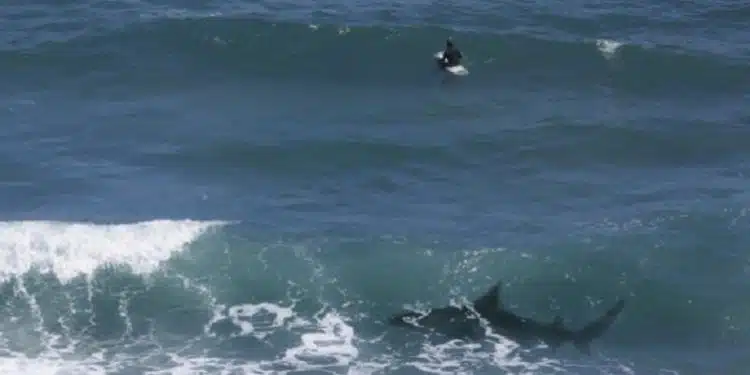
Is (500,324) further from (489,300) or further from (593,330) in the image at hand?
(593,330)

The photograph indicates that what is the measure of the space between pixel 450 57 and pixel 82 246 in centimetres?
2306

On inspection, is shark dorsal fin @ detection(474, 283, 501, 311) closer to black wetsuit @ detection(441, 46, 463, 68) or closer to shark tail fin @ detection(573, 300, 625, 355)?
shark tail fin @ detection(573, 300, 625, 355)

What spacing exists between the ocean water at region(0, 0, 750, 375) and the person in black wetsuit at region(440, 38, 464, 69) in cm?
75

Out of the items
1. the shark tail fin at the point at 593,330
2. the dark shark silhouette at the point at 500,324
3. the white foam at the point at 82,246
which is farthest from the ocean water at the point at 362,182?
the dark shark silhouette at the point at 500,324

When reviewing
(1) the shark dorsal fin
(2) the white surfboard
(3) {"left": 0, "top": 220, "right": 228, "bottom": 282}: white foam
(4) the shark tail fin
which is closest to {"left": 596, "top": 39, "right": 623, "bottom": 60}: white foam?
(2) the white surfboard

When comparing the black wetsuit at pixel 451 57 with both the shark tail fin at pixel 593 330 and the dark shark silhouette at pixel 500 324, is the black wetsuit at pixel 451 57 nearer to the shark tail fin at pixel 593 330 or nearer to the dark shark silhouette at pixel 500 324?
the dark shark silhouette at pixel 500 324

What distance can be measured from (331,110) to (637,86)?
15813mm

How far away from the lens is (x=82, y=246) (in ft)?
175

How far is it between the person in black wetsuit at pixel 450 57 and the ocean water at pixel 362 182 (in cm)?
75

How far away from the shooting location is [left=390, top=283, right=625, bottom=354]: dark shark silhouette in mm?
48781

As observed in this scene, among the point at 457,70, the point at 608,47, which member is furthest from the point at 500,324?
the point at 608,47

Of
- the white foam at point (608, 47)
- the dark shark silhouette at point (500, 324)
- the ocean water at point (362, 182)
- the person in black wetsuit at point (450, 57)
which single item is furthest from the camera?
the white foam at point (608, 47)

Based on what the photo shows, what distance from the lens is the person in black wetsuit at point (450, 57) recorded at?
67.4 meters

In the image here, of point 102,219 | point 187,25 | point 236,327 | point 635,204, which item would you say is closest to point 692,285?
point 635,204
